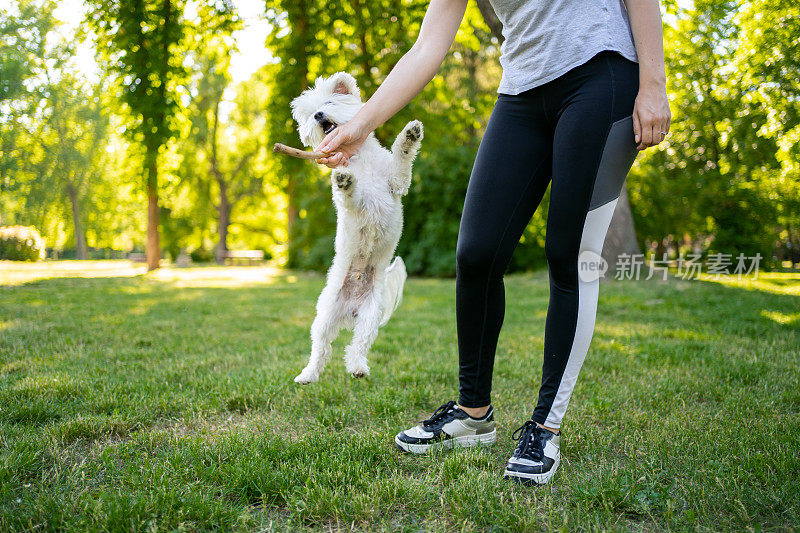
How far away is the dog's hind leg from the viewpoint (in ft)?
8.55

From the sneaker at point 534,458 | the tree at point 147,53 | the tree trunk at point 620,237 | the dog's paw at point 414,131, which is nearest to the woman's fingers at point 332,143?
the dog's paw at point 414,131

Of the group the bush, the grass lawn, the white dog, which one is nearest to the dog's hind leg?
the white dog

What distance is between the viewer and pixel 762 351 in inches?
172

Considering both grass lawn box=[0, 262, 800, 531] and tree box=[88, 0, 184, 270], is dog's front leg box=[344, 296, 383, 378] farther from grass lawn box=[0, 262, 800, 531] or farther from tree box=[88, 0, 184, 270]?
tree box=[88, 0, 184, 270]

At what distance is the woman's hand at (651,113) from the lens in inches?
75.8

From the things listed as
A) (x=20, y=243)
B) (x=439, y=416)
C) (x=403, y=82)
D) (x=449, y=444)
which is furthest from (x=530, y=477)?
(x=20, y=243)

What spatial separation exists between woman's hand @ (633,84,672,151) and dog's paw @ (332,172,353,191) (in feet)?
4.02

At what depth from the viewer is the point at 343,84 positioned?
2.92 meters

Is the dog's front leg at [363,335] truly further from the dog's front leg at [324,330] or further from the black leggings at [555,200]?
the black leggings at [555,200]

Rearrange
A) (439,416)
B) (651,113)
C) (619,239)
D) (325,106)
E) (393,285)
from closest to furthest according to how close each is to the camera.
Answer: (651,113), (439,416), (325,106), (393,285), (619,239)

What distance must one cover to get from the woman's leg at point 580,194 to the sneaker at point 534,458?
6 centimetres

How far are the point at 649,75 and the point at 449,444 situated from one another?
5.62 feet

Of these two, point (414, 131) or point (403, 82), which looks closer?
point (403, 82)

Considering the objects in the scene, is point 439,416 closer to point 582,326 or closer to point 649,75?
point 582,326
